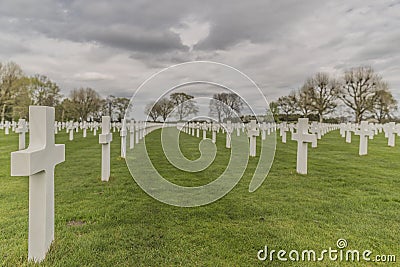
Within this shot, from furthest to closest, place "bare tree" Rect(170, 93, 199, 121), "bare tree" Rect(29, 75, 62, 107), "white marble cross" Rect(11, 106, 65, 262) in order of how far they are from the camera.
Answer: "bare tree" Rect(29, 75, 62, 107) → "bare tree" Rect(170, 93, 199, 121) → "white marble cross" Rect(11, 106, 65, 262)

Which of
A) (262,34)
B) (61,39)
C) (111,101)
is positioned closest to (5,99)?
(111,101)

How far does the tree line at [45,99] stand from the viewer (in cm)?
3813

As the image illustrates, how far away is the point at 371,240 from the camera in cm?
319

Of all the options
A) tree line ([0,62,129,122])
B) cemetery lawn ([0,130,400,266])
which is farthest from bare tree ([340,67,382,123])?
cemetery lawn ([0,130,400,266])

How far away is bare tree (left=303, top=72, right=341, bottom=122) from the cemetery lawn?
144 feet

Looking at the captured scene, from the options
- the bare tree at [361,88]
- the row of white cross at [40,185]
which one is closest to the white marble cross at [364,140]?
the row of white cross at [40,185]

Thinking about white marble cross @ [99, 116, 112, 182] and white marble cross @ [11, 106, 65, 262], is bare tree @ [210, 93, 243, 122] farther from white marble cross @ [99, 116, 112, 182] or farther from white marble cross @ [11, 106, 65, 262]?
white marble cross @ [11, 106, 65, 262]

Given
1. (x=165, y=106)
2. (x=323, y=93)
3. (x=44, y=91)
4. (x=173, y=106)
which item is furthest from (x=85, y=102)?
(x=173, y=106)

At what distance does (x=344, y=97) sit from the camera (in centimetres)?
4512

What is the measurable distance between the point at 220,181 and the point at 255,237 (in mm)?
3153

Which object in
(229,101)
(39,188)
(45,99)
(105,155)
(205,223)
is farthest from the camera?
→ (45,99)

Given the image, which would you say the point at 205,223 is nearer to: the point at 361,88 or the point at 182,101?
the point at 182,101

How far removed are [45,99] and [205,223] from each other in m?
47.7

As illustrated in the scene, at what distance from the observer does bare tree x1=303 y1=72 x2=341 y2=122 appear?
46.2 metres
